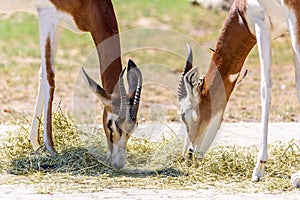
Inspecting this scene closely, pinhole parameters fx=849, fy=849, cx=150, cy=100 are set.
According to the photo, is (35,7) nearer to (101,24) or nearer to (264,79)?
(101,24)

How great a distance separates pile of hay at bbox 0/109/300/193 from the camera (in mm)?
7457

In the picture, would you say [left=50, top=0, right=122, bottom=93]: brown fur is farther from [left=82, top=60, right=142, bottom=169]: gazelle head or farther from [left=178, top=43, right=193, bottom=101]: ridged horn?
[left=178, top=43, right=193, bottom=101]: ridged horn

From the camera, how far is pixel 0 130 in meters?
9.98

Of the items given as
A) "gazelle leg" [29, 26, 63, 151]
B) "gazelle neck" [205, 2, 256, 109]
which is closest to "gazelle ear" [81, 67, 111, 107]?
"gazelle leg" [29, 26, 63, 151]

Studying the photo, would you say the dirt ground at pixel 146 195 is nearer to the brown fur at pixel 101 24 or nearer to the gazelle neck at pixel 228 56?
the gazelle neck at pixel 228 56

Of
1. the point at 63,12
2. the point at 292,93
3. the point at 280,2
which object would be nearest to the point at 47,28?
the point at 63,12

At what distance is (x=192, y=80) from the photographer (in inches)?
322

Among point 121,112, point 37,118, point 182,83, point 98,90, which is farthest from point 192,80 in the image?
point 37,118

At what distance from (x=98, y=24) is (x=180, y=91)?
1050 millimetres

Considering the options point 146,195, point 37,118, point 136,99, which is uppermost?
point 136,99

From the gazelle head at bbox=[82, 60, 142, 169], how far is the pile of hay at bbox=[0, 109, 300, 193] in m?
0.16

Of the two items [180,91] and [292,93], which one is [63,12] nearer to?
[180,91]

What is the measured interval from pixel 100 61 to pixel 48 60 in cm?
59

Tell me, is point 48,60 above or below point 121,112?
above
